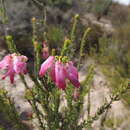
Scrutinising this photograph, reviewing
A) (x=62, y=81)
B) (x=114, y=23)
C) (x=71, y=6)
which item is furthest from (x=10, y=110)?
(x=71, y=6)

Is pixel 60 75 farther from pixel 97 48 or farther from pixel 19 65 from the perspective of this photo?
pixel 97 48

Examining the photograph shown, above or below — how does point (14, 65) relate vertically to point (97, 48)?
above

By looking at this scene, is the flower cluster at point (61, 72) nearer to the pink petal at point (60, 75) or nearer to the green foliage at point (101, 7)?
the pink petal at point (60, 75)

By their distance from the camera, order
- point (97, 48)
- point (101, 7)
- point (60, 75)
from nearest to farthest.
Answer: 1. point (60, 75)
2. point (97, 48)
3. point (101, 7)

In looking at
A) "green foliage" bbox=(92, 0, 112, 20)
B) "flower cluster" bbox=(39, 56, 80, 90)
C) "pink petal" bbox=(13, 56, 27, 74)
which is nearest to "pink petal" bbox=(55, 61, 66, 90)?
"flower cluster" bbox=(39, 56, 80, 90)

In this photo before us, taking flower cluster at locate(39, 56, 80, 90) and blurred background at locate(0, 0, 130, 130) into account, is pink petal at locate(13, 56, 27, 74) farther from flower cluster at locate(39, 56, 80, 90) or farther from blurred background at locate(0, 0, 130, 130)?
blurred background at locate(0, 0, 130, 130)

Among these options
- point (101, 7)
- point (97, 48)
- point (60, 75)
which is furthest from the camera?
point (101, 7)

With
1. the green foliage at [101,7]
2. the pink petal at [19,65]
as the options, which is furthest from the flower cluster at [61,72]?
the green foliage at [101,7]

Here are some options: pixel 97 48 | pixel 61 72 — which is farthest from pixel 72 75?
pixel 97 48
